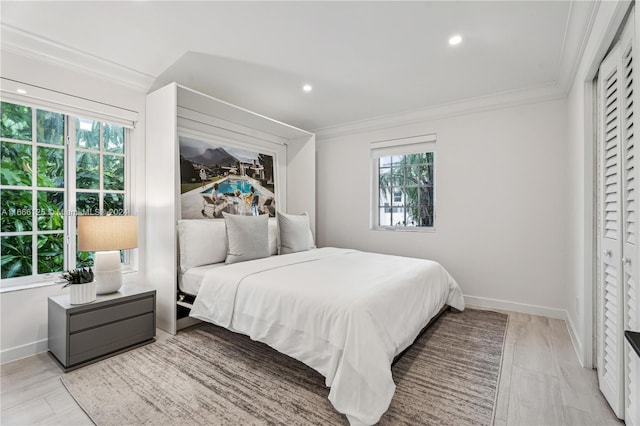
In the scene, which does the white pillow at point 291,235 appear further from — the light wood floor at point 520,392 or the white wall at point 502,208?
the light wood floor at point 520,392

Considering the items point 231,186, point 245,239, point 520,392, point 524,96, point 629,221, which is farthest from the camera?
point 231,186

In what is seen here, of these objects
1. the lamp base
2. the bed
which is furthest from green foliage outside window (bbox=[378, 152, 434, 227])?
the lamp base

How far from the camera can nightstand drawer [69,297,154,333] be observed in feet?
7.23

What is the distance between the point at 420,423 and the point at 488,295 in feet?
8.08

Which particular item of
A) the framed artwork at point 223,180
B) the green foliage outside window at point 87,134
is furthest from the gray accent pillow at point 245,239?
the green foliage outside window at point 87,134

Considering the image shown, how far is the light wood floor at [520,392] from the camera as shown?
66.3 inches

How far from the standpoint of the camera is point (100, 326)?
2328 mm

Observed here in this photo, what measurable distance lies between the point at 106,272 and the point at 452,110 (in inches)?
160

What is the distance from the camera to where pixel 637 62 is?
1379mm

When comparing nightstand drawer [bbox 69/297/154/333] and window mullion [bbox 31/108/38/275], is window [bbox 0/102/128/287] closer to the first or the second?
window mullion [bbox 31/108/38/275]

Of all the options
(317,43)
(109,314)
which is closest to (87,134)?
(109,314)

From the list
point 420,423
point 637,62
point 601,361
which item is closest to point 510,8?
point 637,62

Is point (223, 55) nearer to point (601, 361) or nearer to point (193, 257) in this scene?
point (193, 257)

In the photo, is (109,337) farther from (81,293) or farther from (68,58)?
(68,58)
